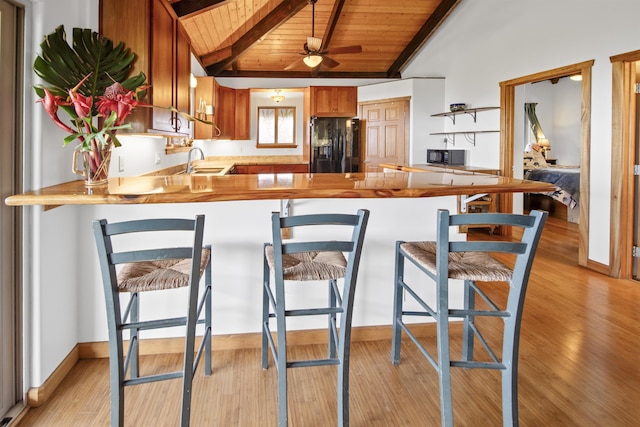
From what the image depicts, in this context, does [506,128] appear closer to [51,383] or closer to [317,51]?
[317,51]

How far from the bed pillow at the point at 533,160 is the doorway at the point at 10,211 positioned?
7168 mm

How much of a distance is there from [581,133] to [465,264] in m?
3.06

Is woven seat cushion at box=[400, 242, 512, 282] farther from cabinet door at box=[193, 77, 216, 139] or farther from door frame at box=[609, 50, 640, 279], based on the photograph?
cabinet door at box=[193, 77, 216, 139]

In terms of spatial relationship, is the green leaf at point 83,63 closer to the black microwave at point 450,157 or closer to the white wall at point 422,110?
the black microwave at point 450,157

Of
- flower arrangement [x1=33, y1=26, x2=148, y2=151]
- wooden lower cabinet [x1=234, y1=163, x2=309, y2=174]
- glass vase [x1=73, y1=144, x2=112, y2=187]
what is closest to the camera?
flower arrangement [x1=33, y1=26, x2=148, y2=151]

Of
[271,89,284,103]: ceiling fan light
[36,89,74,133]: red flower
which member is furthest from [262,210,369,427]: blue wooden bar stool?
[271,89,284,103]: ceiling fan light

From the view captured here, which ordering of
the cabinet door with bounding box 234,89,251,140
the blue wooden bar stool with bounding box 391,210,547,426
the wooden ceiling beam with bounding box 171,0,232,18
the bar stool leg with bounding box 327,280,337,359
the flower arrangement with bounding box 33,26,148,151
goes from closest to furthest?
the blue wooden bar stool with bounding box 391,210,547,426 < the flower arrangement with bounding box 33,26,148,151 < the bar stool leg with bounding box 327,280,337,359 < the wooden ceiling beam with bounding box 171,0,232,18 < the cabinet door with bounding box 234,89,251,140

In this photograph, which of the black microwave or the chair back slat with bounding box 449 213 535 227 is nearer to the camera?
the chair back slat with bounding box 449 213 535 227

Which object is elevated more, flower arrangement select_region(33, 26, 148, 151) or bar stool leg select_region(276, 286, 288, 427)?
flower arrangement select_region(33, 26, 148, 151)

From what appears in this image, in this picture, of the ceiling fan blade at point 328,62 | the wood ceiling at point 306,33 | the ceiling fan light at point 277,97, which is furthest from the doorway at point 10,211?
the ceiling fan light at point 277,97

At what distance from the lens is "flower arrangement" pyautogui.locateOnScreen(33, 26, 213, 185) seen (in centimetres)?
183

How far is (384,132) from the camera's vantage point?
23.8 ft

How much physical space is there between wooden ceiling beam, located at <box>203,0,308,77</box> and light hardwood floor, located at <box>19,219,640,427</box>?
14.4 feet

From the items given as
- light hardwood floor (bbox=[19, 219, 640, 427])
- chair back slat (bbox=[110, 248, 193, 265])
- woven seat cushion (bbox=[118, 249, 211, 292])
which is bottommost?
light hardwood floor (bbox=[19, 219, 640, 427])
